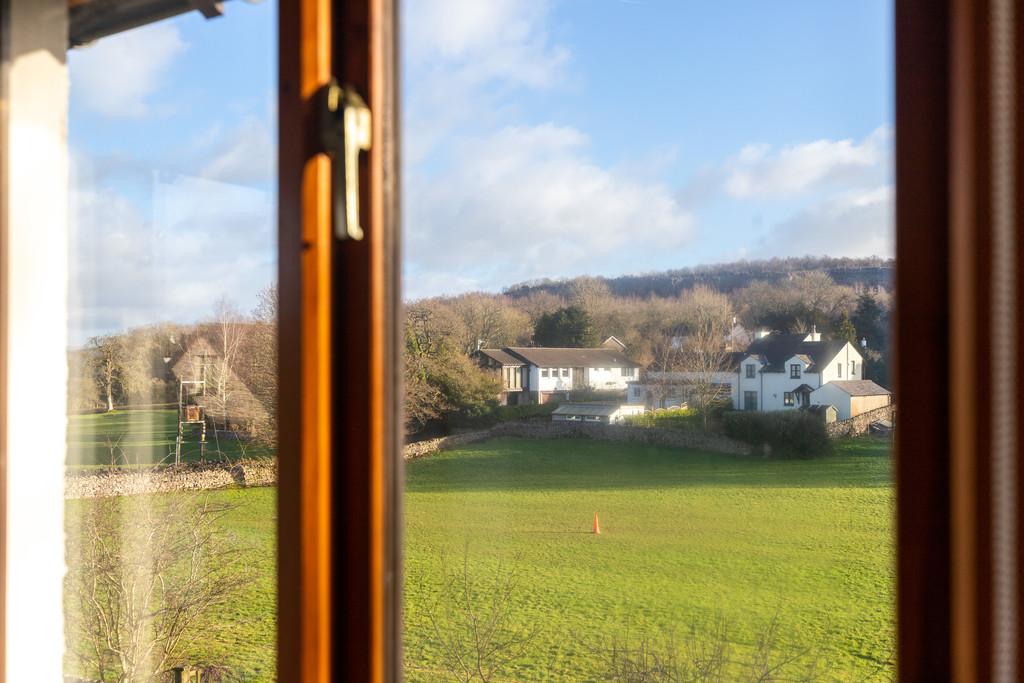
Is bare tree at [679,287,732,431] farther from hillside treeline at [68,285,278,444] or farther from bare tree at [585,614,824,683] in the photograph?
hillside treeline at [68,285,278,444]

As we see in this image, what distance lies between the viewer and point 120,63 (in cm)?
100

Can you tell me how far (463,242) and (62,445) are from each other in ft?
2.20

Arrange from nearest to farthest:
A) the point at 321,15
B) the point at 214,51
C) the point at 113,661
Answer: the point at 321,15
the point at 214,51
the point at 113,661

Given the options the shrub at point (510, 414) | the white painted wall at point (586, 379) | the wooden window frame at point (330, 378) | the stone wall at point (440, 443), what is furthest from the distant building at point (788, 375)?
the wooden window frame at point (330, 378)

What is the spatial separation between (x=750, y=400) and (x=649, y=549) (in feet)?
1.77

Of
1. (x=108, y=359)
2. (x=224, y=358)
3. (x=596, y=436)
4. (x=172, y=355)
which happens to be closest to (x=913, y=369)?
(x=596, y=436)

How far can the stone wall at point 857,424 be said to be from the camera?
667 millimetres

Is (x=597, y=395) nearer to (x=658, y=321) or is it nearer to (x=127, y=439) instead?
(x=658, y=321)

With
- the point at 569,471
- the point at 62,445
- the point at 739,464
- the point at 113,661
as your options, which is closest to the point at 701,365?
the point at 739,464

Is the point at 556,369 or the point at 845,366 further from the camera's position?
the point at 556,369

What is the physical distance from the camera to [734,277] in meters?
0.93

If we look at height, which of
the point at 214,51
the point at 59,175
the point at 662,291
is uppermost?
the point at 214,51

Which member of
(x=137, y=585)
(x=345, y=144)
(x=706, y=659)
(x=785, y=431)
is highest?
(x=345, y=144)

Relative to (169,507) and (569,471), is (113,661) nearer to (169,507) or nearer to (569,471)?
(169,507)
